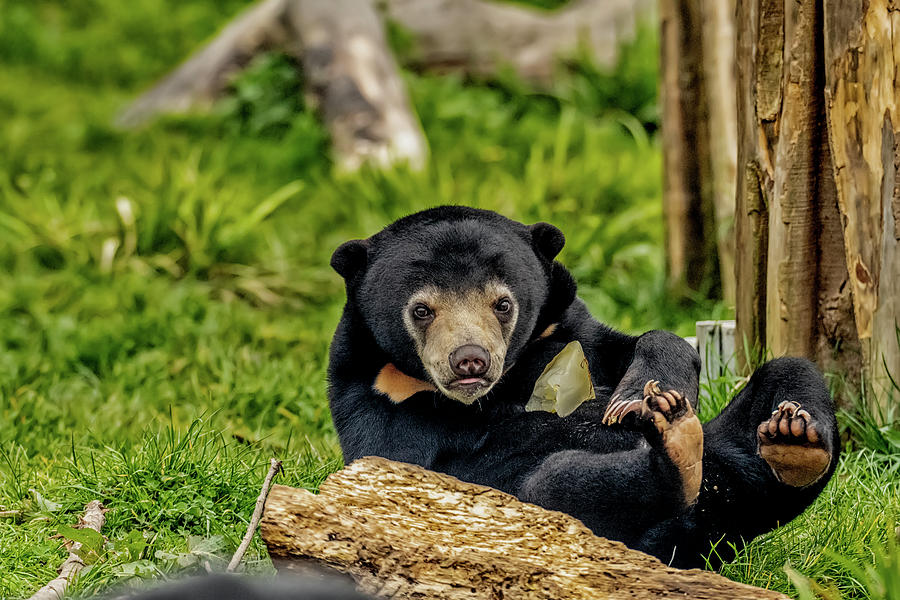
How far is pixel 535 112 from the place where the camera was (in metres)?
9.70

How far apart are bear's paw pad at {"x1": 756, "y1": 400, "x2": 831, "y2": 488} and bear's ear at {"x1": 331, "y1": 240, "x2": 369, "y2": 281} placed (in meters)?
1.32

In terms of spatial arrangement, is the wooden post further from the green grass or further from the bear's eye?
the bear's eye

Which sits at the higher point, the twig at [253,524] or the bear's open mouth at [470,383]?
the bear's open mouth at [470,383]

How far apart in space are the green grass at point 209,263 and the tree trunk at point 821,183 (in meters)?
0.39

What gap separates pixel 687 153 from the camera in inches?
243

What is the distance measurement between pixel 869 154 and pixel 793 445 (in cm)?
132

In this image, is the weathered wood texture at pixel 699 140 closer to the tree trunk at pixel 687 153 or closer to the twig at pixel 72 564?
the tree trunk at pixel 687 153

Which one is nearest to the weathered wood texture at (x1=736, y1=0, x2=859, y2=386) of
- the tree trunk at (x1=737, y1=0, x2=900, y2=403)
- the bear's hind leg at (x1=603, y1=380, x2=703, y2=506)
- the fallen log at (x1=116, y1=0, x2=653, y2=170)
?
the tree trunk at (x1=737, y1=0, x2=900, y2=403)

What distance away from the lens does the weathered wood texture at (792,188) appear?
4.03 m

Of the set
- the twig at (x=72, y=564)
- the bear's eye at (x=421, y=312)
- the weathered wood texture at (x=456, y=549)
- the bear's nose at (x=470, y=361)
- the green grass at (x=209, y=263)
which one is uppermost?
the bear's eye at (x=421, y=312)

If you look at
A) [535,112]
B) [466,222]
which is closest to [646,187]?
[535,112]

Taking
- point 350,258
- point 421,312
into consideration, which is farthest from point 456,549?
point 350,258

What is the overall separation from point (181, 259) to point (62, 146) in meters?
2.80

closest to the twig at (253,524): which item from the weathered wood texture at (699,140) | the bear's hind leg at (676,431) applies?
the bear's hind leg at (676,431)
